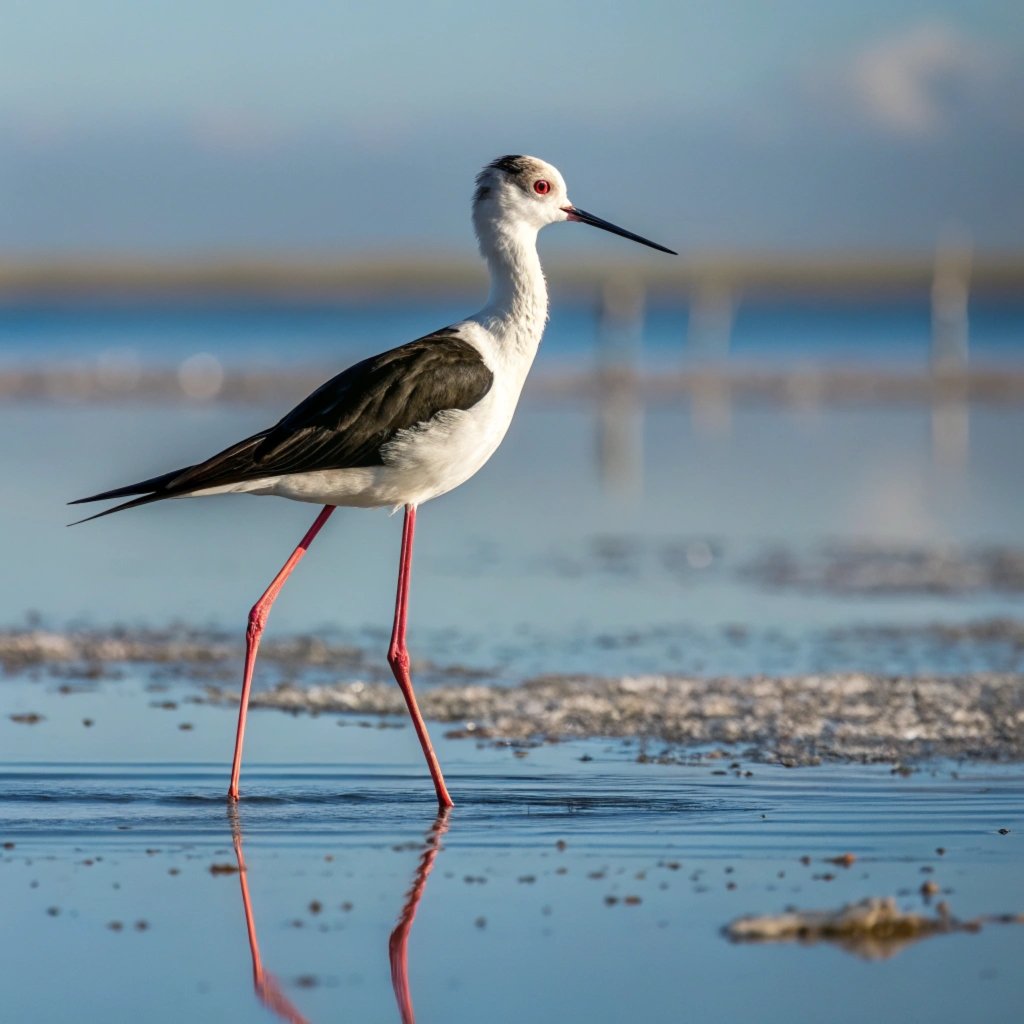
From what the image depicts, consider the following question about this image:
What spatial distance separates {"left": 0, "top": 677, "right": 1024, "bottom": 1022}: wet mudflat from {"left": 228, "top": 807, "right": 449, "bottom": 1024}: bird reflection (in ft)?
0.04

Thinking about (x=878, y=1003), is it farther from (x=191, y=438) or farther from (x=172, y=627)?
(x=191, y=438)

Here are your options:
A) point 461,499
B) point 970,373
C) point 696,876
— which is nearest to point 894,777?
point 696,876

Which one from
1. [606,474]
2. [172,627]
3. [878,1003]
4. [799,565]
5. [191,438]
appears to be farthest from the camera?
[191,438]

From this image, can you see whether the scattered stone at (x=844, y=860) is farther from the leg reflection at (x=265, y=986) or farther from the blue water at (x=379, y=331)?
the blue water at (x=379, y=331)

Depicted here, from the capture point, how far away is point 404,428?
638 cm

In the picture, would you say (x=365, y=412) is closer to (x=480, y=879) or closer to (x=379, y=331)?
(x=480, y=879)

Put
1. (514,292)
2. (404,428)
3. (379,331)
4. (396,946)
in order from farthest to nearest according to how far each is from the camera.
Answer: (379,331)
(514,292)
(404,428)
(396,946)

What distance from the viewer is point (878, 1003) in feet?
13.0

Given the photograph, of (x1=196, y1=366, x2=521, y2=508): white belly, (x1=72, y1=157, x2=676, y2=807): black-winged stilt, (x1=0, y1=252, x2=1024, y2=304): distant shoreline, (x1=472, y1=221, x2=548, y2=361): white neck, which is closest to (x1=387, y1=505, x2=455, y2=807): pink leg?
(x1=72, y1=157, x2=676, y2=807): black-winged stilt

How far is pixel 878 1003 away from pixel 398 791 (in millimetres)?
2497

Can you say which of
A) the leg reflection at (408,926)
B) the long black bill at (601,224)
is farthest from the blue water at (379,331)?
the leg reflection at (408,926)

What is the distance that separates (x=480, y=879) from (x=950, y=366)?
85.5ft

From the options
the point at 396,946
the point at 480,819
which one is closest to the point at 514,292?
the point at 480,819

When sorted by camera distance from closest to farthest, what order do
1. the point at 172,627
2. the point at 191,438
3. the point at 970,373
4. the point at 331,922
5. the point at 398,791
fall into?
the point at 331,922 → the point at 398,791 → the point at 172,627 → the point at 191,438 → the point at 970,373
